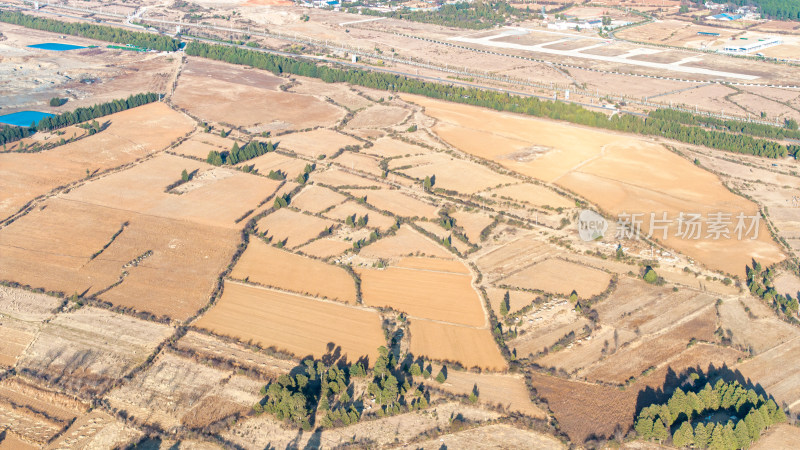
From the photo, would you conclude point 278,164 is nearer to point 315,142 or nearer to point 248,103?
point 315,142

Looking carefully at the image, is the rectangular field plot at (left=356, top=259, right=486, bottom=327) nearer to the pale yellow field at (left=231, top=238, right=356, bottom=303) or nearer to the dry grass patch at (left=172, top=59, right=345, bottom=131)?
the pale yellow field at (left=231, top=238, right=356, bottom=303)

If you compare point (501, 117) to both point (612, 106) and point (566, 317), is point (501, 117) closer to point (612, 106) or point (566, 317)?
point (612, 106)

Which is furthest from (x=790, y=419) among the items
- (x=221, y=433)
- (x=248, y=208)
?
(x=248, y=208)

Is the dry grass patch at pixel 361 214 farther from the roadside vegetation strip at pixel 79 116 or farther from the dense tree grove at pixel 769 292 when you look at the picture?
the roadside vegetation strip at pixel 79 116

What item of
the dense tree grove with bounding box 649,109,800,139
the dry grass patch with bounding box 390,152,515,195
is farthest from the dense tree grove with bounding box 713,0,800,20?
the dry grass patch with bounding box 390,152,515,195

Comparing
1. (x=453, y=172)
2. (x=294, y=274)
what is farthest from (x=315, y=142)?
(x=294, y=274)
